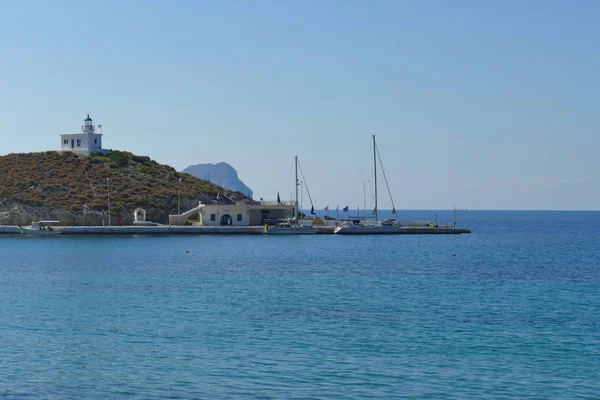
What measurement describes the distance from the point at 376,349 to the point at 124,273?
98.2ft

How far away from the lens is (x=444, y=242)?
92.8 metres

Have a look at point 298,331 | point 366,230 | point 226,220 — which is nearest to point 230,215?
point 226,220

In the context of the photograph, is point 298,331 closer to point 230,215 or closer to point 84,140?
point 230,215

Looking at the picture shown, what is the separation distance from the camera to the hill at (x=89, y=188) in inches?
4240

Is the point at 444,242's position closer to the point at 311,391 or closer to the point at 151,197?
the point at 151,197

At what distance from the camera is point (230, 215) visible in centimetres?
10731

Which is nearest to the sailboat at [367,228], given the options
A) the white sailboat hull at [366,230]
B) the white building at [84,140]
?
the white sailboat hull at [366,230]

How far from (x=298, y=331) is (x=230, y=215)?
259 feet

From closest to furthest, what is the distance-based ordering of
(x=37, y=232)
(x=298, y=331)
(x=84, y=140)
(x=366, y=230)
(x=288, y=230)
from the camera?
(x=298, y=331) < (x=37, y=232) < (x=288, y=230) < (x=366, y=230) < (x=84, y=140)

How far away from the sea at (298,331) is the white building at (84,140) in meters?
74.3

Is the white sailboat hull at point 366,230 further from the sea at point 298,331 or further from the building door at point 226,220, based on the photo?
the sea at point 298,331

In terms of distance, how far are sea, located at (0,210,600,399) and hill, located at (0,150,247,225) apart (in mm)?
50270

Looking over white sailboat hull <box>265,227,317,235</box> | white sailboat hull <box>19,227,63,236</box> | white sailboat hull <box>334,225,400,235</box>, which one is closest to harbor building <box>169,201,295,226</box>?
white sailboat hull <box>265,227,317,235</box>

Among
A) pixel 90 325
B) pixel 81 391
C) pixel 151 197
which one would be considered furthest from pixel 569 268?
pixel 151 197
